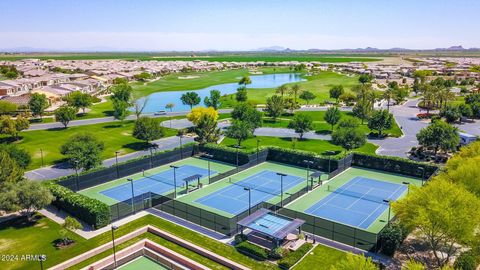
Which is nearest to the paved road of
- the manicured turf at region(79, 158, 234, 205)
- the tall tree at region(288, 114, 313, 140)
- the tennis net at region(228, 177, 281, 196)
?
the manicured turf at region(79, 158, 234, 205)

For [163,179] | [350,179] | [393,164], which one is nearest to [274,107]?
[393,164]

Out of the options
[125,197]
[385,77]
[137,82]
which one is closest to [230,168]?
[125,197]

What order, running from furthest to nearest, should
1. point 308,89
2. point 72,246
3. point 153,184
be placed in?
1. point 308,89
2. point 153,184
3. point 72,246

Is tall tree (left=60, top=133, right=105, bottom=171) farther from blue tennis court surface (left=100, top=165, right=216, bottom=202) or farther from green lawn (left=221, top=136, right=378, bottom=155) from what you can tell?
green lawn (left=221, top=136, right=378, bottom=155)

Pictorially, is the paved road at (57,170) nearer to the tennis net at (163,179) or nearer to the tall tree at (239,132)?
the tennis net at (163,179)

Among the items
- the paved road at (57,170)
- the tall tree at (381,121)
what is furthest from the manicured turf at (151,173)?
the tall tree at (381,121)

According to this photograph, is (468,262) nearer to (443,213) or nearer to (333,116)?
(443,213)
